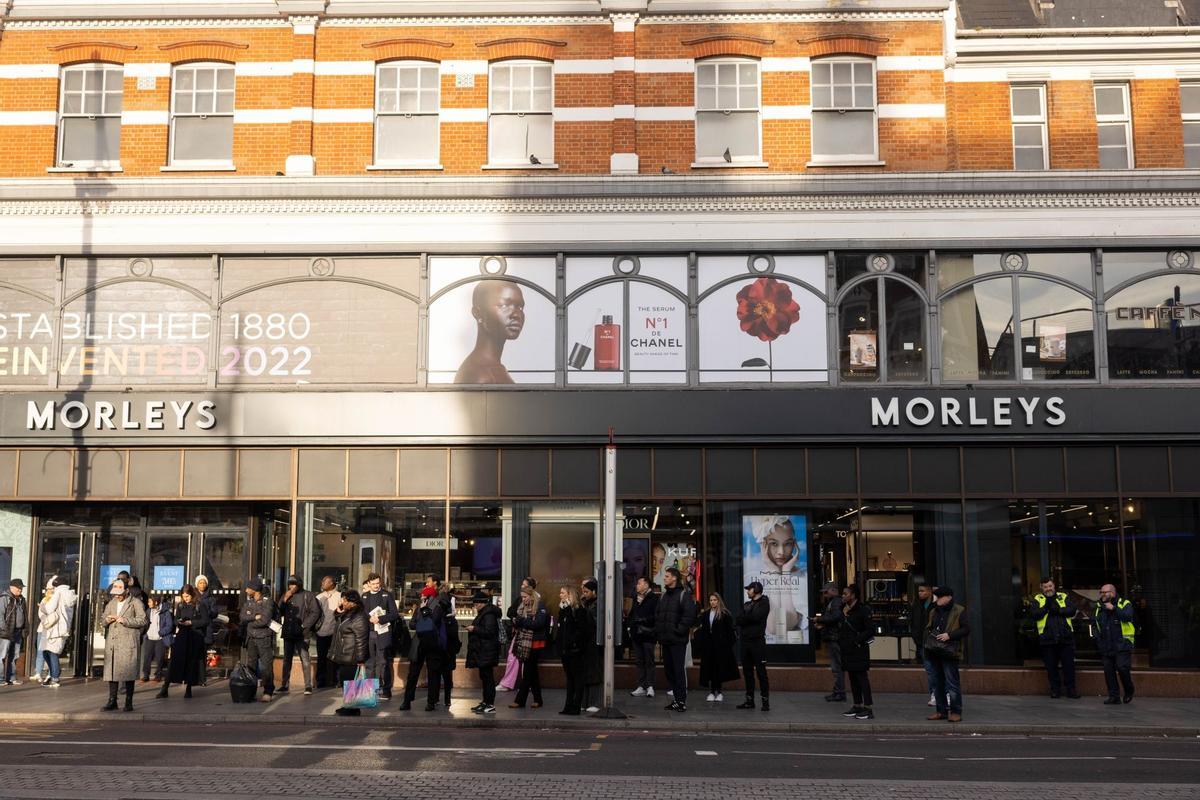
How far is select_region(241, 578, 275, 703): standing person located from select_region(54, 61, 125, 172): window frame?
8456 millimetres

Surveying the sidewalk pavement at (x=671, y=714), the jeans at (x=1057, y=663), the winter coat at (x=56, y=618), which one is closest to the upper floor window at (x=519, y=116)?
the sidewalk pavement at (x=671, y=714)

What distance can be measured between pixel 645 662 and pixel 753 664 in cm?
199

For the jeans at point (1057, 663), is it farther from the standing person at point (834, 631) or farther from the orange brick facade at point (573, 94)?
the orange brick facade at point (573, 94)

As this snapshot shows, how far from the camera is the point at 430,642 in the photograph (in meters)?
16.0

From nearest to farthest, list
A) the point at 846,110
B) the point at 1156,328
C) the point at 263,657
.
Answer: the point at 263,657, the point at 1156,328, the point at 846,110

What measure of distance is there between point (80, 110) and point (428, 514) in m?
9.58

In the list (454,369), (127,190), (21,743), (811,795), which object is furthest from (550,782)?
(127,190)

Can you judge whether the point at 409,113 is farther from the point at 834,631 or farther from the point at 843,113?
the point at 834,631

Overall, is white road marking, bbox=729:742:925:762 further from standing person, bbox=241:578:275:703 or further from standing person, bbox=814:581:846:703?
standing person, bbox=241:578:275:703

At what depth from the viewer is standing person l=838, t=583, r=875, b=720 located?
1612cm

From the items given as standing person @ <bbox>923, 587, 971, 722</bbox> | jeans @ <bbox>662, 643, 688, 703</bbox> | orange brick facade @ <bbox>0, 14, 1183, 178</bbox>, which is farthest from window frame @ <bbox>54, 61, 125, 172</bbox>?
standing person @ <bbox>923, 587, 971, 722</bbox>

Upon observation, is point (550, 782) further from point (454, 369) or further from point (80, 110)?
point (80, 110)

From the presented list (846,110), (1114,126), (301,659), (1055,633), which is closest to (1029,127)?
(1114,126)

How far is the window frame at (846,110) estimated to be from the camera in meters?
20.2
